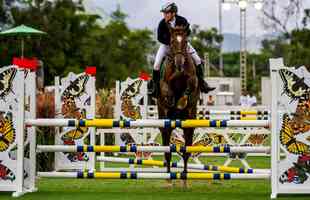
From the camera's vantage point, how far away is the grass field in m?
10.4

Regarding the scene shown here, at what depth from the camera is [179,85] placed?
12070 mm

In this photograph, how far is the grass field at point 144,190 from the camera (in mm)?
10391

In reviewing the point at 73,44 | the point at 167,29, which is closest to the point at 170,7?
the point at 167,29

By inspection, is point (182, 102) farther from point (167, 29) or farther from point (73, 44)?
point (73, 44)

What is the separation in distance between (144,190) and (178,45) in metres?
2.10

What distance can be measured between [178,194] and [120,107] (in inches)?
328

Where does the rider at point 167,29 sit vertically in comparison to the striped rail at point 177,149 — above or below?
above

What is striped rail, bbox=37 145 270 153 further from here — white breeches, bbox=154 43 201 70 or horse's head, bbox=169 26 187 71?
white breeches, bbox=154 43 201 70

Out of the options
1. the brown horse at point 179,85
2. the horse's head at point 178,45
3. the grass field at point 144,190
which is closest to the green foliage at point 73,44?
the grass field at point 144,190

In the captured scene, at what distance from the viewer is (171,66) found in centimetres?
1198

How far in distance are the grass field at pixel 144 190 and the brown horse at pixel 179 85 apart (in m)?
0.57

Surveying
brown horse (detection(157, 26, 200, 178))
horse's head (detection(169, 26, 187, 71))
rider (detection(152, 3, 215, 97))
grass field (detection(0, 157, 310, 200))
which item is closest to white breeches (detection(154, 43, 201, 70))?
rider (detection(152, 3, 215, 97))

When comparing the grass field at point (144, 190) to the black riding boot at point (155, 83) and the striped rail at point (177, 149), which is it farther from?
the black riding boot at point (155, 83)

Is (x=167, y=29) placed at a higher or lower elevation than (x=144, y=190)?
higher
